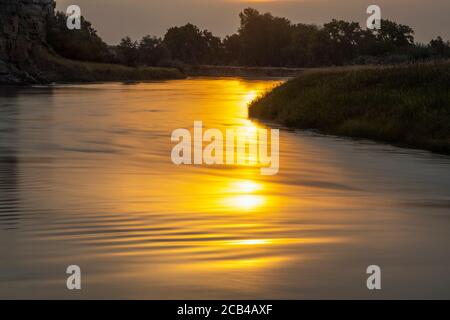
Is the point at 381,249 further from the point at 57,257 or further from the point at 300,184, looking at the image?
the point at 300,184

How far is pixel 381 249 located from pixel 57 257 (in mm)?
4845

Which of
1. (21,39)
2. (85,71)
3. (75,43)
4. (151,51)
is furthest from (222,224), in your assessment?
(151,51)

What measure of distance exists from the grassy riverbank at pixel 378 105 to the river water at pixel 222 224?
2266mm

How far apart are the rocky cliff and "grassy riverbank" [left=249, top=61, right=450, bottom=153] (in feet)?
219

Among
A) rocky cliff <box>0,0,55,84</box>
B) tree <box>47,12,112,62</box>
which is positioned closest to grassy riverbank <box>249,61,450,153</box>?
rocky cliff <box>0,0,55,84</box>

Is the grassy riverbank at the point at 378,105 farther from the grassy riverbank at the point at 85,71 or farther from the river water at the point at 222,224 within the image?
the grassy riverbank at the point at 85,71

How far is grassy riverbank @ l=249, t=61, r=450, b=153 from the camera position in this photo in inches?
1347

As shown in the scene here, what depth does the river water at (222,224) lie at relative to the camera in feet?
40.5

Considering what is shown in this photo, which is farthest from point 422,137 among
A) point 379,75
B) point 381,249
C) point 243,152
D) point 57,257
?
point 57,257

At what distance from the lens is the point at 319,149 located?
1273 inches

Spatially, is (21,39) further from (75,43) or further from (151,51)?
(151,51)

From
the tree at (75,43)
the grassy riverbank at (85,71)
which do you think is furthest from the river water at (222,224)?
the tree at (75,43)

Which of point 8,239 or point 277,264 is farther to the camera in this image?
A: point 8,239
